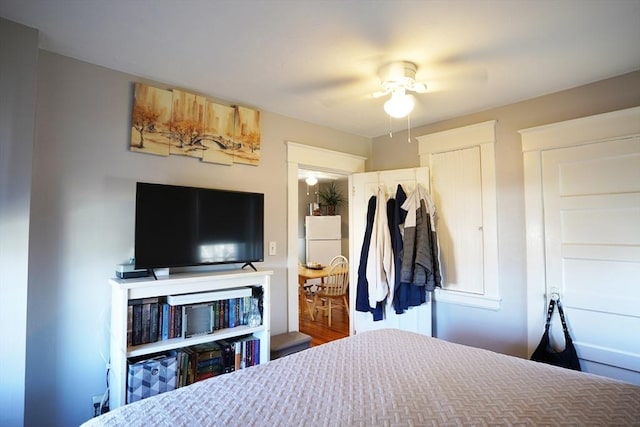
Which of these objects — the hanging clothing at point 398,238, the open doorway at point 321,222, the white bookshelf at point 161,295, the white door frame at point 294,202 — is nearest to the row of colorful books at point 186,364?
the white bookshelf at point 161,295

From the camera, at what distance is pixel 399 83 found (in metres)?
2.06

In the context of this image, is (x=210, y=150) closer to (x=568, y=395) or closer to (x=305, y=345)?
(x=305, y=345)

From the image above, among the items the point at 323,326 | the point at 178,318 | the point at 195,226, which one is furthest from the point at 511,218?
the point at 323,326

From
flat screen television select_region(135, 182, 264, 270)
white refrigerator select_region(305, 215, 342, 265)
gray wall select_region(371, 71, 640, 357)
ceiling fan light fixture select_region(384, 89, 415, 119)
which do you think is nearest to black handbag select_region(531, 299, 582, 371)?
gray wall select_region(371, 71, 640, 357)

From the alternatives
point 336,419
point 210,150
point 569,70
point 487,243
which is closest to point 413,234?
point 487,243

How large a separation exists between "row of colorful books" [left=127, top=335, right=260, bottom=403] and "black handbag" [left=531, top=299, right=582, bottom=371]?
6.51ft

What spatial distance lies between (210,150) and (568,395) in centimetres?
237

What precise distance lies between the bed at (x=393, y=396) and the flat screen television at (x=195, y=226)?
3.33ft

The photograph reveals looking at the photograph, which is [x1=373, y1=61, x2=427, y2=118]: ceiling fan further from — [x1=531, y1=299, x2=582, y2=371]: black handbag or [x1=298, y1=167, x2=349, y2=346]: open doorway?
[x1=298, y1=167, x2=349, y2=346]: open doorway

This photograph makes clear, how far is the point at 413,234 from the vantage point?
2.90m

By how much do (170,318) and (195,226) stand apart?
582 millimetres

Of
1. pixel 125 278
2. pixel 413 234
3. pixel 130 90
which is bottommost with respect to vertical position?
pixel 125 278

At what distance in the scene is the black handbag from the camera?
221 centimetres

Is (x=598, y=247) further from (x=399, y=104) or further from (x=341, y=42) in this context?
(x=341, y=42)
